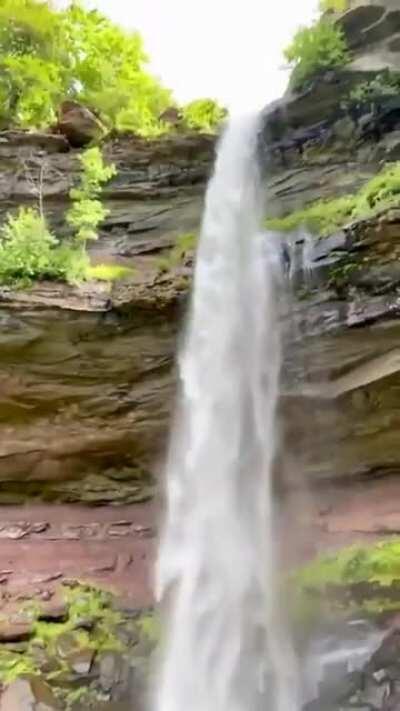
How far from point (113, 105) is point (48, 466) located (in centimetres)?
748

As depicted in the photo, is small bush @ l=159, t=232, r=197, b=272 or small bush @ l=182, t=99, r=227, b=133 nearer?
small bush @ l=159, t=232, r=197, b=272

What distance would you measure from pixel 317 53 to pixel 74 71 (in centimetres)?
684

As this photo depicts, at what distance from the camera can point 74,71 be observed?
52.9 feet

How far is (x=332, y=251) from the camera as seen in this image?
875 centimetres

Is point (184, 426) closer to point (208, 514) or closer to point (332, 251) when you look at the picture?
point (208, 514)

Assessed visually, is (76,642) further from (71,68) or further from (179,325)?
(71,68)

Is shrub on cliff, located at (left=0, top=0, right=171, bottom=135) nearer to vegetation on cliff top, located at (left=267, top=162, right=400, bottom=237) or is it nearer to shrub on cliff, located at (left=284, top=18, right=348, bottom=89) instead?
shrub on cliff, located at (left=284, top=18, right=348, bottom=89)

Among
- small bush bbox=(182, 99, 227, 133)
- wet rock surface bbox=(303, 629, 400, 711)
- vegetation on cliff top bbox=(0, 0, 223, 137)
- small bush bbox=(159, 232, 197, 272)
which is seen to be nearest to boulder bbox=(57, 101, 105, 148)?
vegetation on cliff top bbox=(0, 0, 223, 137)

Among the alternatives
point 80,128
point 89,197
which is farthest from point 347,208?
point 80,128

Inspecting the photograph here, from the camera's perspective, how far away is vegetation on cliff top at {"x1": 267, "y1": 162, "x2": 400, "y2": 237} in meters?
8.59

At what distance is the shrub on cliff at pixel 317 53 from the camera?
35.6 feet

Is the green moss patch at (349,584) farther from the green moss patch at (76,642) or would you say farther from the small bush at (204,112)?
the small bush at (204,112)

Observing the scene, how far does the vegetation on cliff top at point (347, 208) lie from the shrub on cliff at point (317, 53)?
7.37 feet

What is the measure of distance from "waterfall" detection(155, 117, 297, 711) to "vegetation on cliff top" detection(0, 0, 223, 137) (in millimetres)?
4162
